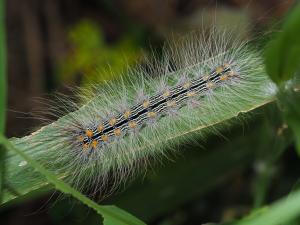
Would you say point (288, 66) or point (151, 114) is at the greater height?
point (151, 114)

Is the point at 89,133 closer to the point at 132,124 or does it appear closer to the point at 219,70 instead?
the point at 132,124

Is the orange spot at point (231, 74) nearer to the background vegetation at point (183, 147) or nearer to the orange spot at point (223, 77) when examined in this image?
the orange spot at point (223, 77)

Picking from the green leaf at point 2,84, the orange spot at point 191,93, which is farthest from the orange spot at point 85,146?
the orange spot at point 191,93

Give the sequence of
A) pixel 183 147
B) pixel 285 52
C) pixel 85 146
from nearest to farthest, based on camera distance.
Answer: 1. pixel 285 52
2. pixel 85 146
3. pixel 183 147

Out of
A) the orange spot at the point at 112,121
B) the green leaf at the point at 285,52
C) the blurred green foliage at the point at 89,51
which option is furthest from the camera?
the blurred green foliage at the point at 89,51

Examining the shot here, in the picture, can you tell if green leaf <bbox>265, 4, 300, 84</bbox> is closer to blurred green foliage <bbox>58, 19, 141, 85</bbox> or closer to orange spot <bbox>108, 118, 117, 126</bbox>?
orange spot <bbox>108, 118, 117, 126</bbox>

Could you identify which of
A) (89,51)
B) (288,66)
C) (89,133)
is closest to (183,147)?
(89,133)

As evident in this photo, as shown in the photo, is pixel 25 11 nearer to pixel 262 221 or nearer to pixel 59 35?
pixel 59 35
